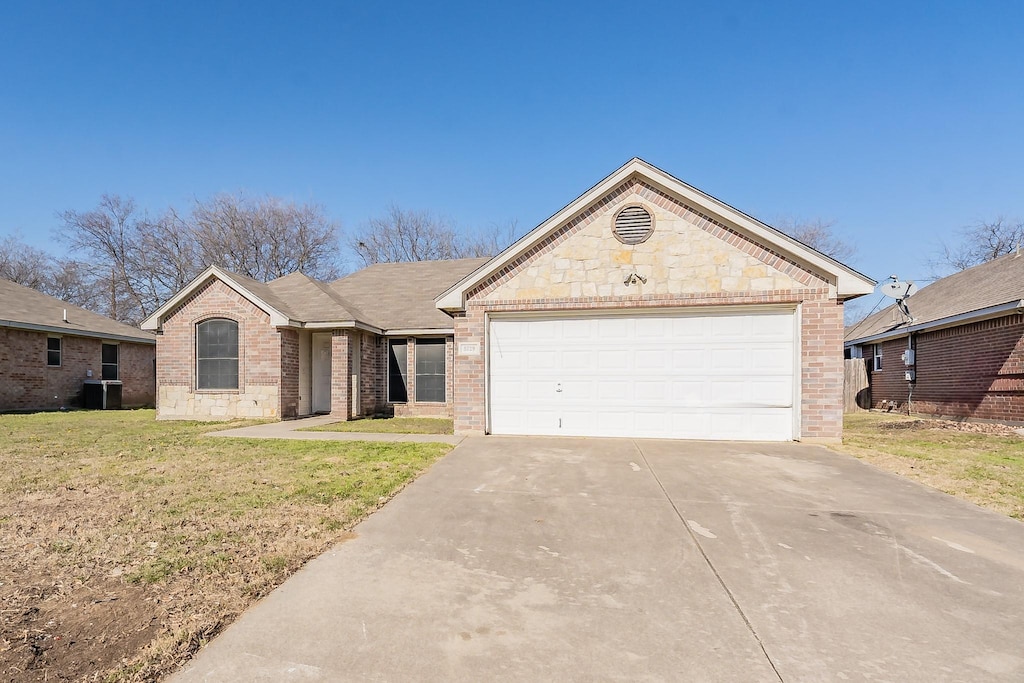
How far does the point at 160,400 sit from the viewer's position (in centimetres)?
1441

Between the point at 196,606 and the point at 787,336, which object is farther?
the point at 787,336

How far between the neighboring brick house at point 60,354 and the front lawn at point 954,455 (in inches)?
971

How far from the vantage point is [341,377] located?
13852 mm

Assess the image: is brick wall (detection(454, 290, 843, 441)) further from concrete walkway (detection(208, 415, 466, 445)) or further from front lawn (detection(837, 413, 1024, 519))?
concrete walkway (detection(208, 415, 466, 445))

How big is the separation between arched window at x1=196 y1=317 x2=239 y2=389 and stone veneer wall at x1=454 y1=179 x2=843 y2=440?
825 cm

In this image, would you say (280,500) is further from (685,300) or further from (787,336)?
(787,336)

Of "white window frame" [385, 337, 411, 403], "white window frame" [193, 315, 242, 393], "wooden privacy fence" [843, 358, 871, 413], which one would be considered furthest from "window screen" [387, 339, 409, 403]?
"wooden privacy fence" [843, 358, 871, 413]

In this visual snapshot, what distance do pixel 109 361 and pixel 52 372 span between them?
2312mm

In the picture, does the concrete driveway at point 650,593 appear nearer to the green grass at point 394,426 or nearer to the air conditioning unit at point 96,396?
the green grass at point 394,426

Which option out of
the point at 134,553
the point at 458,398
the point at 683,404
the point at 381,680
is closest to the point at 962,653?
the point at 381,680

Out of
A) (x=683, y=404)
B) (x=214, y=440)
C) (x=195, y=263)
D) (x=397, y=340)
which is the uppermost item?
(x=195, y=263)

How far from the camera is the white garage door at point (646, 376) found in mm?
9258

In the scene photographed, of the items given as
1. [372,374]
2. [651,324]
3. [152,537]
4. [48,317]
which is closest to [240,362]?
[372,374]

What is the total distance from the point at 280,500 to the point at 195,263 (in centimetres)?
3448
